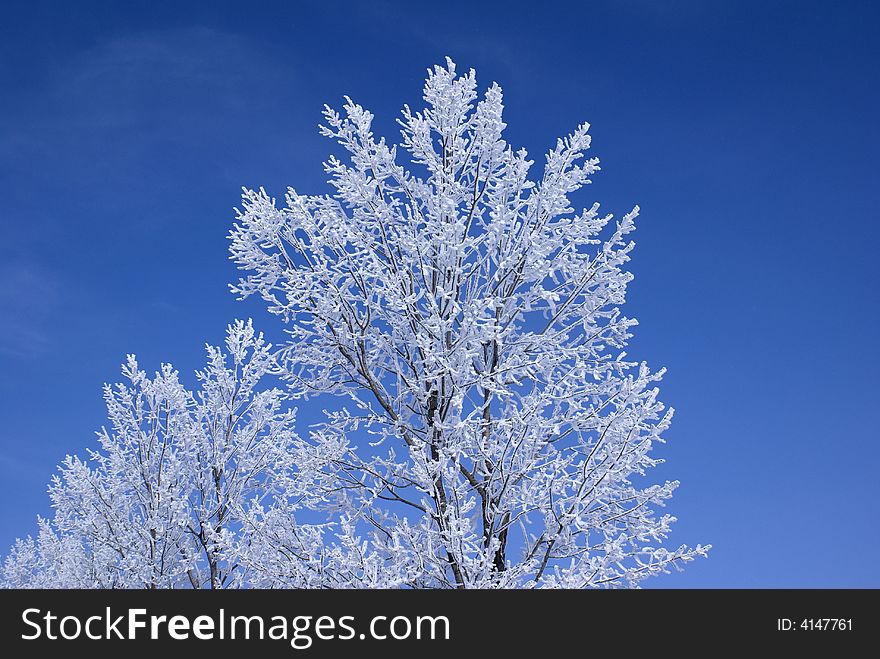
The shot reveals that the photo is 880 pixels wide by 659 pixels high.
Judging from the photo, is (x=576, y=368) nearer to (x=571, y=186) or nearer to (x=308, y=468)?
(x=571, y=186)

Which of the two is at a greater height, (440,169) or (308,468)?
(440,169)

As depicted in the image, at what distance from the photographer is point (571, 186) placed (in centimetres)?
723

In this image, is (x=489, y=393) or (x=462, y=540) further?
(x=489, y=393)

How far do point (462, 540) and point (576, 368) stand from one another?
1867 millimetres

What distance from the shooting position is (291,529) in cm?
664
